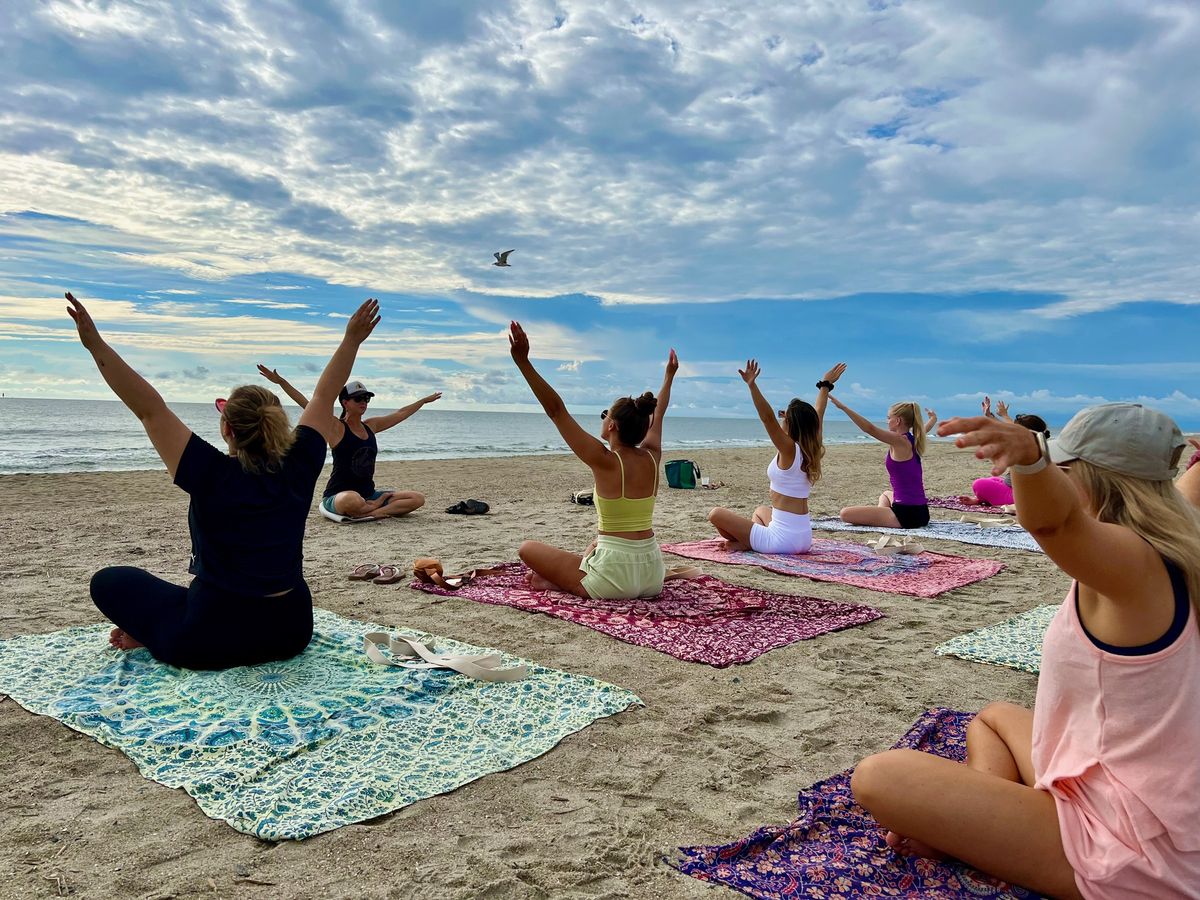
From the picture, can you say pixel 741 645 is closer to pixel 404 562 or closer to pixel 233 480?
pixel 233 480

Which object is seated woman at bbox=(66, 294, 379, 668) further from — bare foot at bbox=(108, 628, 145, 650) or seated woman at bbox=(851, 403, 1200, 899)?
seated woman at bbox=(851, 403, 1200, 899)

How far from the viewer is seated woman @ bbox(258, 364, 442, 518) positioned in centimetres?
966

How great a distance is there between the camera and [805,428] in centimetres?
743

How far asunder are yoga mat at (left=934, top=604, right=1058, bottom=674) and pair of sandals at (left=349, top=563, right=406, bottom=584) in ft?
12.7

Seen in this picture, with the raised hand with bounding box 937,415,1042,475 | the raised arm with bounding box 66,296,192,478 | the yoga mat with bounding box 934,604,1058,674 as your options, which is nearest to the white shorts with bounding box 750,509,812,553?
the yoga mat with bounding box 934,604,1058,674

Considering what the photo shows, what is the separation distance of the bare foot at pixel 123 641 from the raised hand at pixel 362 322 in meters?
1.92

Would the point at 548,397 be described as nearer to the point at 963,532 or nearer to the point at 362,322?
the point at 362,322

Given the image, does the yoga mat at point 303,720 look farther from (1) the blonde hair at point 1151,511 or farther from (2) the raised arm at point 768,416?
(2) the raised arm at point 768,416

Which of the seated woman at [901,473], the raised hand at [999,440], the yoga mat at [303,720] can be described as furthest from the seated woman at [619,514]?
the seated woman at [901,473]

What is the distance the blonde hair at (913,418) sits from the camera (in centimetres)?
916

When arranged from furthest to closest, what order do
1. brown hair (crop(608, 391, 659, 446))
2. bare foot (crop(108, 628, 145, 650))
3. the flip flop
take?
the flip flop < brown hair (crop(608, 391, 659, 446)) < bare foot (crop(108, 628, 145, 650))

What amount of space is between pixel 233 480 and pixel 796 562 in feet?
16.6

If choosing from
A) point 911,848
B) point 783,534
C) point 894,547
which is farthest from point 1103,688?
point 894,547

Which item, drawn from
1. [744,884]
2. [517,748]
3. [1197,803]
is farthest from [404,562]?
[1197,803]
